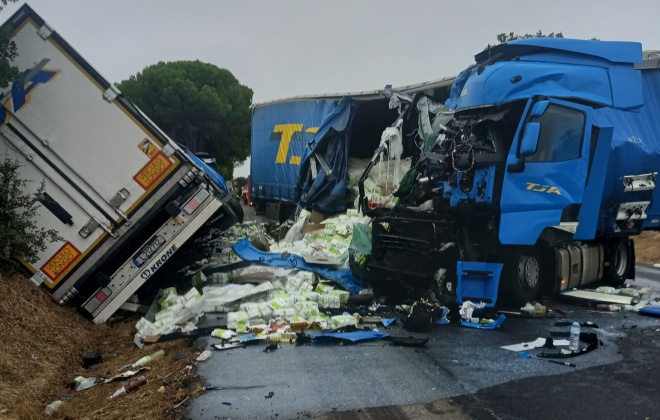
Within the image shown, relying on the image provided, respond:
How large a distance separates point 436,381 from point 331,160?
8683 millimetres

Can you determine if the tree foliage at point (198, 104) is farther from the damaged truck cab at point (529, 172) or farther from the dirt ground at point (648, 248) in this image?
the damaged truck cab at point (529, 172)

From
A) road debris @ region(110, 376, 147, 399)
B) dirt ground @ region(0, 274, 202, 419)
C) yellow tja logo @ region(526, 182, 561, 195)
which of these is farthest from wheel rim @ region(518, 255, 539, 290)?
road debris @ region(110, 376, 147, 399)

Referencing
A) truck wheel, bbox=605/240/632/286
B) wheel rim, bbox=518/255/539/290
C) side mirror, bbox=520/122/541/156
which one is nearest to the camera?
side mirror, bbox=520/122/541/156

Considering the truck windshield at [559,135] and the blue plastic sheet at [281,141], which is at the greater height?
the blue plastic sheet at [281,141]

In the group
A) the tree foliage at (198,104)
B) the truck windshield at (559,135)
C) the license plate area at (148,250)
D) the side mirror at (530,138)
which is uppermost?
the tree foliage at (198,104)

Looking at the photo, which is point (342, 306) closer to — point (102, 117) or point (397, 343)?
point (397, 343)

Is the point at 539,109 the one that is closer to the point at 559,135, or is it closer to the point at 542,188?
the point at 559,135

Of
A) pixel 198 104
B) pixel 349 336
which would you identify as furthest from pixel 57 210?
pixel 198 104

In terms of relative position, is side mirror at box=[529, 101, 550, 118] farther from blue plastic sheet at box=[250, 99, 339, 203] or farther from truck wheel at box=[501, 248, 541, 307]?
blue plastic sheet at box=[250, 99, 339, 203]

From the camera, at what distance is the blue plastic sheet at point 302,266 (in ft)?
26.5

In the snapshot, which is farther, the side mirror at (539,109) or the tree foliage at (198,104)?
the tree foliage at (198,104)

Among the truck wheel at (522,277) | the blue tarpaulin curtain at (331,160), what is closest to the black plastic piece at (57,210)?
the truck wheel at (522,277)

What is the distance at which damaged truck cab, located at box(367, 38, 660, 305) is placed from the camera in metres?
6.86

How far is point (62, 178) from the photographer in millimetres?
6469
